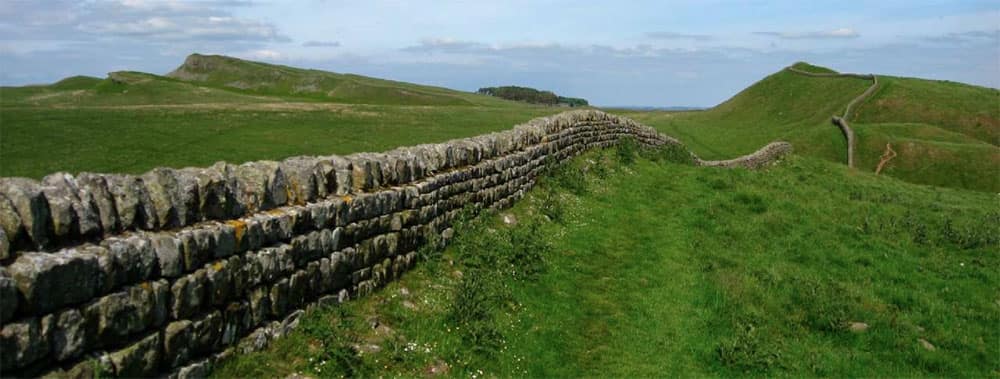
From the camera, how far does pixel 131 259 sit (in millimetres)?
5688

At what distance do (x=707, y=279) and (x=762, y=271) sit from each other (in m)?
1.22

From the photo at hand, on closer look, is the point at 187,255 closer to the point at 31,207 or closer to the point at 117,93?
the point at 31,207

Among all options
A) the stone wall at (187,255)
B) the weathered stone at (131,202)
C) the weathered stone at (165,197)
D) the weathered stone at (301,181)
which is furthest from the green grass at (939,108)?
the weathered stone at (131,202)

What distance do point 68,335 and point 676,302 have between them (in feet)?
27.8

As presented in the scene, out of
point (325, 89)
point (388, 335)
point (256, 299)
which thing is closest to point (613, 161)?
point (388, 335)

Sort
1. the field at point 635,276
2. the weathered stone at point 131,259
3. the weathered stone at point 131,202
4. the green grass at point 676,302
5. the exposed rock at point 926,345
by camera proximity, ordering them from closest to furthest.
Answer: the weathered stone at point 131,259
the weathered stone at point 131,202
the green grass at point 676,302
the field at point 635,276
the exposed rock at point 926,345

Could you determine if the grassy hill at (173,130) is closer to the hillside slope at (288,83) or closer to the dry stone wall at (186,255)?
the dry stone wall at (186,255)

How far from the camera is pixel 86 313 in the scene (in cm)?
532

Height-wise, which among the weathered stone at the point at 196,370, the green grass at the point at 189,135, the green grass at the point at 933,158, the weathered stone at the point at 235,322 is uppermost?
the green grass at the point at 189,135

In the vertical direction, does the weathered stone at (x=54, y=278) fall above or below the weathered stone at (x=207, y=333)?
above

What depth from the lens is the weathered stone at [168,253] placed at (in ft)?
19.6

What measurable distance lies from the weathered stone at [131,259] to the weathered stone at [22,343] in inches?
25.7

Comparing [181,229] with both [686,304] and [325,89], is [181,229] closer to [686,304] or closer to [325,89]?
[686,304]

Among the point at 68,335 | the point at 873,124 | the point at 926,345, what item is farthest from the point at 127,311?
the point at 873,124
